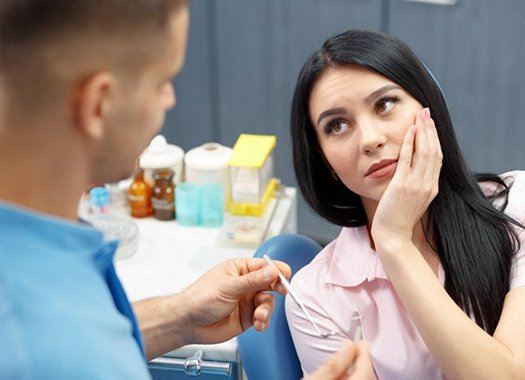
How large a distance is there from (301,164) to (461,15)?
65.0 inches

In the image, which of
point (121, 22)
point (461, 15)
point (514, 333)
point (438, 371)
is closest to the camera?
point (121, 22)

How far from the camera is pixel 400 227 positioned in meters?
1.62

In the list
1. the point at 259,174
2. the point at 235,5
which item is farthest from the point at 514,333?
the point at 235,5

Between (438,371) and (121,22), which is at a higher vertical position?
(121,22)

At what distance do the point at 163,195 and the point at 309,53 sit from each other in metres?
1.29

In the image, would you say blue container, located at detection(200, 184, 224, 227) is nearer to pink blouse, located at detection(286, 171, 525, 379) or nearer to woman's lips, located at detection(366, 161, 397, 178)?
pink blouse, located at detection(286, 171, 525, 379)

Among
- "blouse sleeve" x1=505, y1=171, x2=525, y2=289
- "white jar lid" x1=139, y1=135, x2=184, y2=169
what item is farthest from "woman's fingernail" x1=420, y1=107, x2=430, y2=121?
"white jar lid" x1=139, y1=135, x2=184, y2=169

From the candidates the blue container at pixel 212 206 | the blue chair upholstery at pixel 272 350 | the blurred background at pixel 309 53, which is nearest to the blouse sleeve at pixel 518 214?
the blue chair upholstery at pixel 272 350

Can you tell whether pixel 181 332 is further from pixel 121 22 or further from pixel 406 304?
pixel 121 22

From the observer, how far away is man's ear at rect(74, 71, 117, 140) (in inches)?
33.4

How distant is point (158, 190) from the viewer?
2.40 m

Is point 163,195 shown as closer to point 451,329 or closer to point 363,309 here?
point 363,309

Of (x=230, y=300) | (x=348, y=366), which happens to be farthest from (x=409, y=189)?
(x=348, y=366)

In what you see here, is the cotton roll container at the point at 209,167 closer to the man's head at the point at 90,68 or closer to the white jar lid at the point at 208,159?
the white jar lid at the point at 208,159
